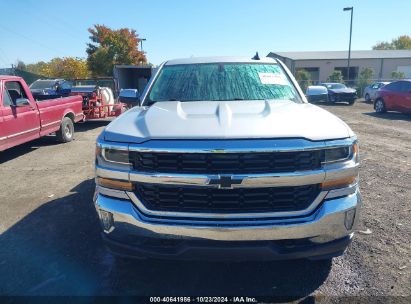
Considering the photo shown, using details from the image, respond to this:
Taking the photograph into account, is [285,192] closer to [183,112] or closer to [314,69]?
[183,112]

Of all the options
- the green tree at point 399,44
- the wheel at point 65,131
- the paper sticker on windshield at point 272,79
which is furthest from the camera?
the green tree at point 399,44

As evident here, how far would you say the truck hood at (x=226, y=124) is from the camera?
2.42m

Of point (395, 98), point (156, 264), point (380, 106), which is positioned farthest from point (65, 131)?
point (380, 106)

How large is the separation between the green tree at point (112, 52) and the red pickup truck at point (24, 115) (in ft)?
104

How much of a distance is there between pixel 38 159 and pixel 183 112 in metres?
5.89

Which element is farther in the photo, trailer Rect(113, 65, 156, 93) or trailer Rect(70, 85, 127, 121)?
trailer Rect(113, 65, 156, 93)

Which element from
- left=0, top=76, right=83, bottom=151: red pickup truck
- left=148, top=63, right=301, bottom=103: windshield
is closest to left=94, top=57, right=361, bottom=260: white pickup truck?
left=148, top=63, right=301, bottom=103: windshield

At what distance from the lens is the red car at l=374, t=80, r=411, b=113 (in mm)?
14727

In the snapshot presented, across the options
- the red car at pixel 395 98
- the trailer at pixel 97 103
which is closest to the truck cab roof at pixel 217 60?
the trailer at pixel 97 103

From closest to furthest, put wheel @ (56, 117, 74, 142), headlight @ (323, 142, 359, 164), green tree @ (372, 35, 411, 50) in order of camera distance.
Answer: headlight @ (323, 142, 359, 164) → wheel @ (56, 117, 74, 142) → green tree @ (372, 35, 411, 50)

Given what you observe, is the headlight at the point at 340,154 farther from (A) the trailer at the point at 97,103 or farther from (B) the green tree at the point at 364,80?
(B) the green tree at the point at 364,80

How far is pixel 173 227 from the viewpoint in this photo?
2.40 meters

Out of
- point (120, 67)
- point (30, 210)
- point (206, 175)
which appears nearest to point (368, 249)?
point (206, 175)

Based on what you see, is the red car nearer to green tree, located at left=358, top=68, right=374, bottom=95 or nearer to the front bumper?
the front bumper
